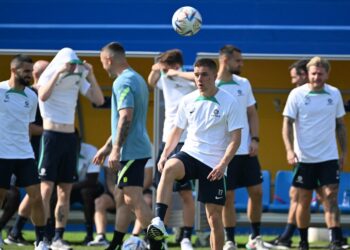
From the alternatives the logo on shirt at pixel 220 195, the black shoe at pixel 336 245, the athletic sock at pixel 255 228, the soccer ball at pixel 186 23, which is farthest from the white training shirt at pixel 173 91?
the logo on shirt at pixel 220 195

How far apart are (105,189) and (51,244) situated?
7.51 feet

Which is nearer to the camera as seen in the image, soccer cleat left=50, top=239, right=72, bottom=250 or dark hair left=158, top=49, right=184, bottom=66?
soccer cleat left=50, top=239, right=72, bottom=250

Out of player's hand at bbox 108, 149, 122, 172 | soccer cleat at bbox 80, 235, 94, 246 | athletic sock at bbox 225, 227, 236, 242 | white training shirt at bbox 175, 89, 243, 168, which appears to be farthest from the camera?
soccer cleat at bbox 80, 235, 94, 246

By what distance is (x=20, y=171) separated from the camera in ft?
32.7

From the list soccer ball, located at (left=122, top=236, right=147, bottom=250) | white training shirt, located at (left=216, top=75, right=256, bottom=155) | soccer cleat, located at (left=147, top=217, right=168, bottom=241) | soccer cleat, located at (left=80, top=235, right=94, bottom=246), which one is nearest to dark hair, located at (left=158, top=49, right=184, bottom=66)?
white training shirt, located at (left=216, top=75, right=256, bottom=155)

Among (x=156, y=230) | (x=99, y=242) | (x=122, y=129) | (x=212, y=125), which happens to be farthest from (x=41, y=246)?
(x=212, y=125)

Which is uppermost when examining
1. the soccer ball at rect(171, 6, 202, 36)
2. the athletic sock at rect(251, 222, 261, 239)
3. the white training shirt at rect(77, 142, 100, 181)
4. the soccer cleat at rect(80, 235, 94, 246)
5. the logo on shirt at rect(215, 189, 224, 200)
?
the soccer ball at rect(171, 6, 202, 36)

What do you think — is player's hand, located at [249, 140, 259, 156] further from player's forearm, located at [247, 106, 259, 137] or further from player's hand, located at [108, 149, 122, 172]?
player's hand, located at [108, 149, 122, 172]

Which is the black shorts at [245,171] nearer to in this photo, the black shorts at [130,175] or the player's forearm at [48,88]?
the black shorts at [130,175]

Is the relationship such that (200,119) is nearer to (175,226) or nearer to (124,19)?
(175,226)

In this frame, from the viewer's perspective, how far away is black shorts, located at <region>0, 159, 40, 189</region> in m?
9.91

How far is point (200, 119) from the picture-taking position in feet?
29.6

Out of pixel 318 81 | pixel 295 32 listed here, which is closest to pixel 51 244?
pixel 318 81

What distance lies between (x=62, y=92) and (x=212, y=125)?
2461 millimetres
